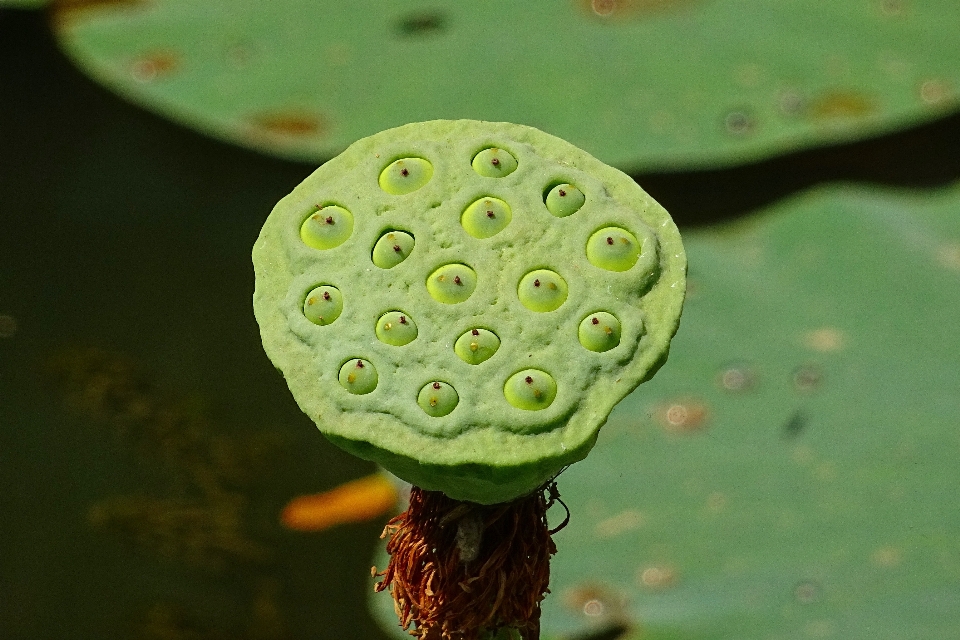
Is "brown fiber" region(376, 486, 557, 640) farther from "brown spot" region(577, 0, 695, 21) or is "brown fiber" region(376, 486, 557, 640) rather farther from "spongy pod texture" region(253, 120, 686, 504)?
"brown spot" region(577, 0, 695, 21)

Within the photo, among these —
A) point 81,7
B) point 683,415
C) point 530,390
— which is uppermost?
point 81,7

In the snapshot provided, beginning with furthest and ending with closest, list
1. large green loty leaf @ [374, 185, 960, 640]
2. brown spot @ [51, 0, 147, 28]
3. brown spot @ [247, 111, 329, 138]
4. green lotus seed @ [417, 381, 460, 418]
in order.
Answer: brown spot @ [51, 0, 147, 28] → brown spot @ [247, 111, 329, 138] → large green loty leaf @ [374, 185, 960, 640] → green lotus seed @ [417, 381, 460, 418]

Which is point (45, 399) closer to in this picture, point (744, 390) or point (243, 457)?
point (243, 457)

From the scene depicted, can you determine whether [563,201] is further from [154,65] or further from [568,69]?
[154,65]

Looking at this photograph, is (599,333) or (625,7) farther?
(625,7)

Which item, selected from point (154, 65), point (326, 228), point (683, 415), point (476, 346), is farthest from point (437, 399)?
point (154, 65)

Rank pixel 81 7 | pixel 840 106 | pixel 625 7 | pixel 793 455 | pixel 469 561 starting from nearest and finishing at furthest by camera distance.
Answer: pixel 469 561 → pixel 793 455 → pixel 840 106 → pixel 625 7 → pixel 81 7

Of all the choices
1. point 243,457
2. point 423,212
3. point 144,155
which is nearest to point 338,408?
point 423,212

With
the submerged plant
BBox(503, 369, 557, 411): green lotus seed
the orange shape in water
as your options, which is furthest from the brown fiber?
the orange shape in water

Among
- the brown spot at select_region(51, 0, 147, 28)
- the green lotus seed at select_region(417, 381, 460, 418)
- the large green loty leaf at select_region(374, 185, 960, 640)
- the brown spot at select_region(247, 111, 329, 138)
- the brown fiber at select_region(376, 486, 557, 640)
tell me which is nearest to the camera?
the green lotus seed at select_region(417, 381, 460, 418)
